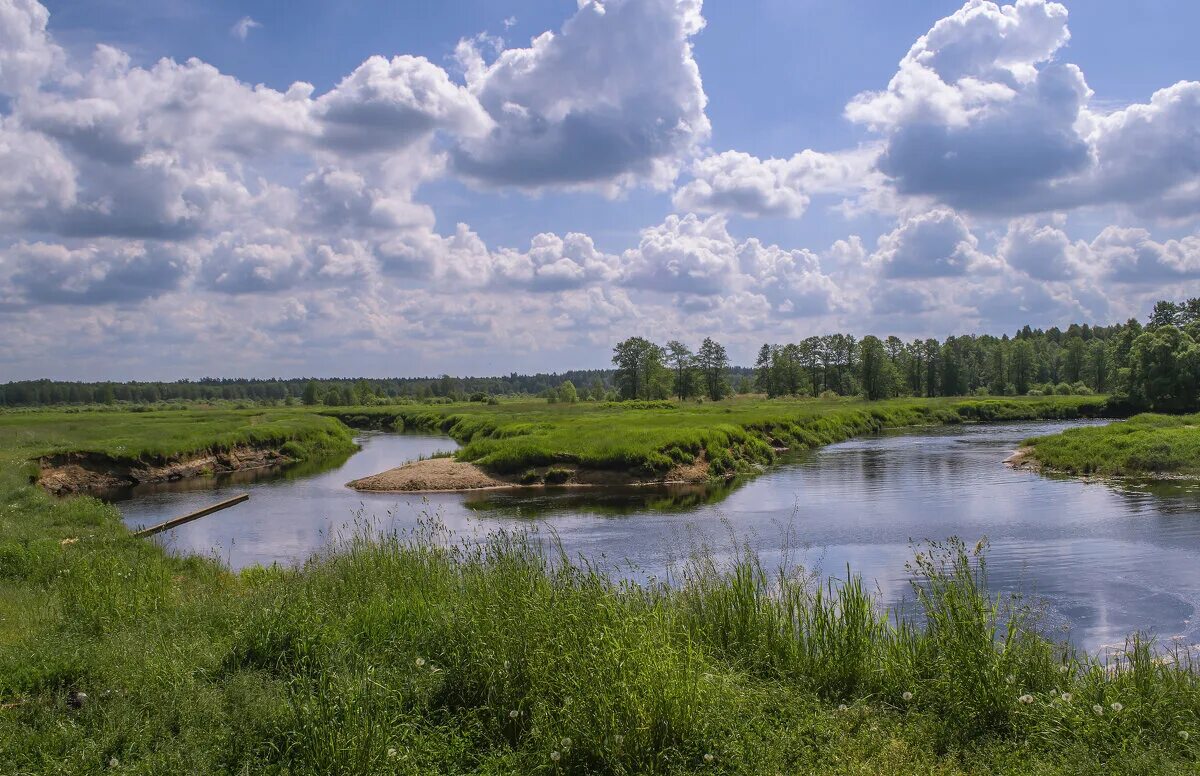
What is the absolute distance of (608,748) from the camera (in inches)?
303

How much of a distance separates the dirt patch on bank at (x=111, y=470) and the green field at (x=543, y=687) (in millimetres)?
35052

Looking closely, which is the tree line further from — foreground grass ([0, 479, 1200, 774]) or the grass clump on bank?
foreground grass ([0, 479, 1200, 774])

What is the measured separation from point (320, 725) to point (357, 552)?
8643 mm

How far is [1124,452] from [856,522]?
21369mm

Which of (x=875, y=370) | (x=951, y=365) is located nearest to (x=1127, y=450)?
(x=875, y=370)

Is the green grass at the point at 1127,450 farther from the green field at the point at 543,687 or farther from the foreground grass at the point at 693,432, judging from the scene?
the green field at the point at 543,687

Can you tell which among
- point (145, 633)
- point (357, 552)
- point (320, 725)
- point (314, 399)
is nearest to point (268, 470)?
point (357, 552)

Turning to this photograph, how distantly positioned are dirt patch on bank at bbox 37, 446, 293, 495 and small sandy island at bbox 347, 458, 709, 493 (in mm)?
13046

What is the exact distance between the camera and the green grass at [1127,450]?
38.8m

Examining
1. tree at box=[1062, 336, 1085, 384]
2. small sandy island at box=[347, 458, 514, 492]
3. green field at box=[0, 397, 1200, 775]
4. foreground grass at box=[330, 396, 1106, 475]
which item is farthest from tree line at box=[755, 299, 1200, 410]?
green field at box=[0, 397, 1200, 775]

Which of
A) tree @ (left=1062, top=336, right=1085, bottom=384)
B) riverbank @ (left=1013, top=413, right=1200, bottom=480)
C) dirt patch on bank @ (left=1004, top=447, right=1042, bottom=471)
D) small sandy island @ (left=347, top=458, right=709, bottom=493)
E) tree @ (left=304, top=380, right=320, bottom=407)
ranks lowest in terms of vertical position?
small sandy island @ (left=347, top=458, right=709, bottom=493)

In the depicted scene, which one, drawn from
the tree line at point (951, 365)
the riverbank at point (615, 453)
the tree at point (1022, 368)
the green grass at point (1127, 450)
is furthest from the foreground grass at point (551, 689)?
the tree at point (1022, 368)

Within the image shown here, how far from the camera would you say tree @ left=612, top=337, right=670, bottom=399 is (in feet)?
448

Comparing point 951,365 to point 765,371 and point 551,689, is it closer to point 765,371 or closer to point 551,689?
point 765,371
